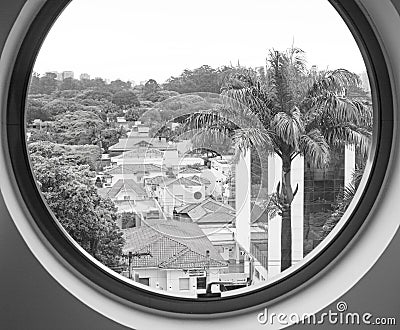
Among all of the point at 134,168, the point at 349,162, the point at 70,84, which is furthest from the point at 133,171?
the point at 349,162

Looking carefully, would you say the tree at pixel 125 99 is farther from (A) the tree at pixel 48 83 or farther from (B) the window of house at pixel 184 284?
(B) the window of house at pixel 184 284

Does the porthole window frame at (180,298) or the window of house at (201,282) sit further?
the window of house at (201,282)

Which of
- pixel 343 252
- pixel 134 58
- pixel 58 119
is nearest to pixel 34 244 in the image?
pixel 58 119

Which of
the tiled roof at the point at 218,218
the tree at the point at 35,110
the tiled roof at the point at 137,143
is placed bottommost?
the tiled roof at the point at 218,218

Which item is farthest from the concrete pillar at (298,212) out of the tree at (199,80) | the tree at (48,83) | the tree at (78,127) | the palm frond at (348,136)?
the tree at (48,83)

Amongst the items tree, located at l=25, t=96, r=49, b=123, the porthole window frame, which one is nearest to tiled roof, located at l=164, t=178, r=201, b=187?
the porthole window frame

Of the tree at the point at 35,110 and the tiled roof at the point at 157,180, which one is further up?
the tree at the point at 35,110

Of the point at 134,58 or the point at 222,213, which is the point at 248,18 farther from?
the point at 222,213

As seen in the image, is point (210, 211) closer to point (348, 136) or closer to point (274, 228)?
point (274, 228)
